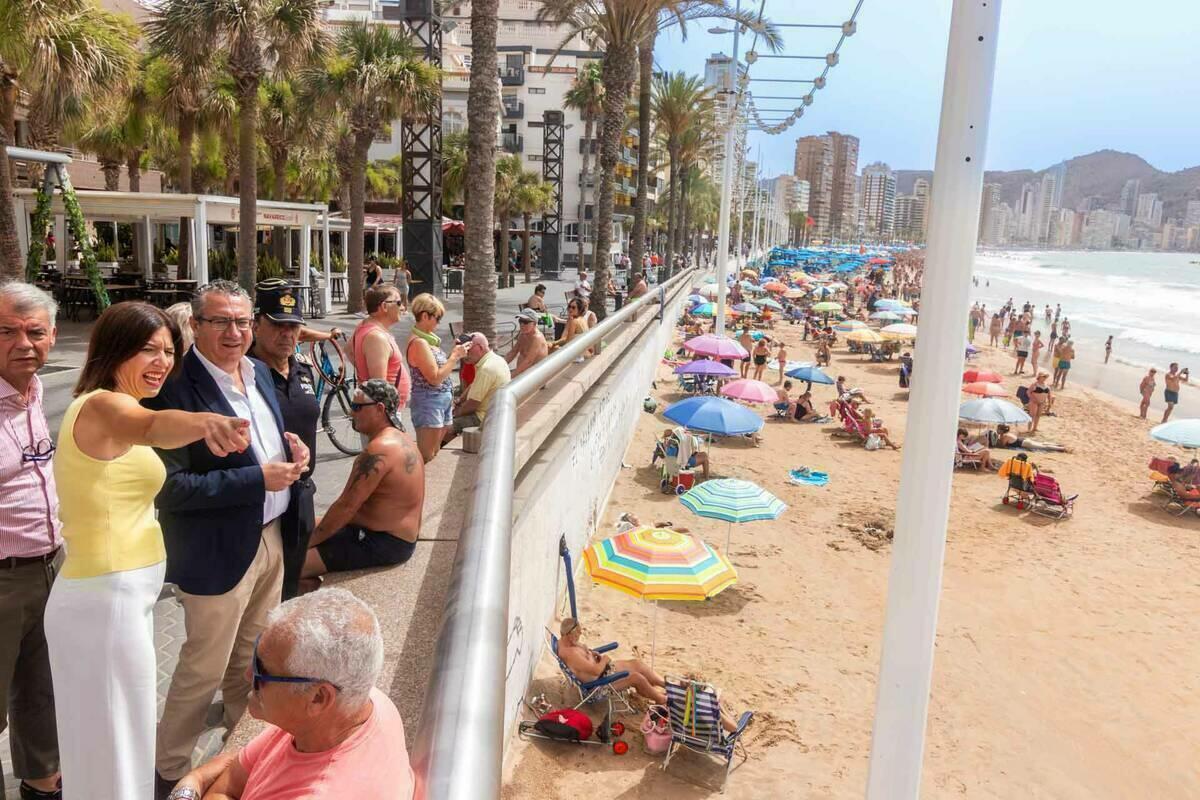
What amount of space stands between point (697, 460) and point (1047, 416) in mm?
15077

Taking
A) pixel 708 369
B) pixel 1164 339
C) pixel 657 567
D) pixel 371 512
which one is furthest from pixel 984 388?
pixel 1164 339

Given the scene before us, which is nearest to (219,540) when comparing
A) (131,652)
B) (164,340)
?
(131,652)

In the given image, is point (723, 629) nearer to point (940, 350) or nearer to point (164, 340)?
point (940, 350)

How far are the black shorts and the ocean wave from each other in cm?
5301

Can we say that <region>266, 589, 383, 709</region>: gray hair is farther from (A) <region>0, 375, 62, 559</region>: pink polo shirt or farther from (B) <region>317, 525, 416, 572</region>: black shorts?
(B) <region>317, 525, 416, 572</region>: black shorts

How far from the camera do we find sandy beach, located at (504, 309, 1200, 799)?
6.57 meters

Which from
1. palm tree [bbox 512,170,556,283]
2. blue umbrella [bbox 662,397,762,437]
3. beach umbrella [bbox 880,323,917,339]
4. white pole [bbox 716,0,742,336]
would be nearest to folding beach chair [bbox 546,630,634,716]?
blue umbrella [bbox 662,397,762,437]

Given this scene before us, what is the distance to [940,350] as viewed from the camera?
360 cm

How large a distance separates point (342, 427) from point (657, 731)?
553 centimetres

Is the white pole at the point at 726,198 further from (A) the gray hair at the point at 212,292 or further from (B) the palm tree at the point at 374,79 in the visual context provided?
(A) the gray hair at the point at 212,292

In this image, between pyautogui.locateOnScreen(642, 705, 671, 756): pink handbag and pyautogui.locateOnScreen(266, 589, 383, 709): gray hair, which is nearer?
pyautogui.locateOnScreen(266, 589, 383, 709): gray hair

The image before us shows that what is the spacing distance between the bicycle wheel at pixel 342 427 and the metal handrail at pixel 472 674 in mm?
6633

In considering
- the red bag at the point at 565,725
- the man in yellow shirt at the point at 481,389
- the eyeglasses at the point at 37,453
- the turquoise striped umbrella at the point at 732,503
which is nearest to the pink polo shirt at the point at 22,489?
the eyeglasses at the point at 37,453

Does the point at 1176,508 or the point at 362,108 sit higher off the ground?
the point at 362,108
